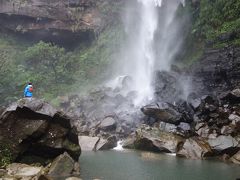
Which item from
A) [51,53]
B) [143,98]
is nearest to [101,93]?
[143,98]

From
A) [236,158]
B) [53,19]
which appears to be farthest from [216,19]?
[53,19]

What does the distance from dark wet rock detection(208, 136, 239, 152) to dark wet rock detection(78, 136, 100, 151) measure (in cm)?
939

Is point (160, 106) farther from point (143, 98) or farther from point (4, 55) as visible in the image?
point (4, 55)

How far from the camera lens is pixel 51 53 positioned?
5519 centimetres

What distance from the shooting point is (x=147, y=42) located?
2158 inches

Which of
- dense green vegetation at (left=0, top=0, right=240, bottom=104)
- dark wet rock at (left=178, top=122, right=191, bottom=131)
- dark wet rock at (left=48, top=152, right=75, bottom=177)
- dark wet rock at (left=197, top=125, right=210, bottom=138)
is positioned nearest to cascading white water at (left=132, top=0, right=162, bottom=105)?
dense green vegetation at (left=0, top=0, right=240, bottom=104)

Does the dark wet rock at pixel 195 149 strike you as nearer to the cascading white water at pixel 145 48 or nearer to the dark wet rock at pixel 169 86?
the dark wet rock at pixel 169 86

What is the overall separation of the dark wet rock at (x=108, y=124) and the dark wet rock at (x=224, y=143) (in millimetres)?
10660

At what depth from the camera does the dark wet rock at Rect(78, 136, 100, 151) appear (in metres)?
27.1

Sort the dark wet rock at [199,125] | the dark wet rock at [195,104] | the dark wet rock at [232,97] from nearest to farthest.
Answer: the dark wet rock at [199,125] < the dark wet rock at [232,97] < the dark wet rock at [195,104]

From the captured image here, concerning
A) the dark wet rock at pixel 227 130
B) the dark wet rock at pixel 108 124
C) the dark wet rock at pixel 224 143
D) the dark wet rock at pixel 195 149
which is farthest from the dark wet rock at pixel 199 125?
the dark wet rock at pixel 108 124

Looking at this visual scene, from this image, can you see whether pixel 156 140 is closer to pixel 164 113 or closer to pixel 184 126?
pixel 184 126

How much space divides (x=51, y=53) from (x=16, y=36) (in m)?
10.8

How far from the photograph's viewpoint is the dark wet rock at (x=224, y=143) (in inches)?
920
